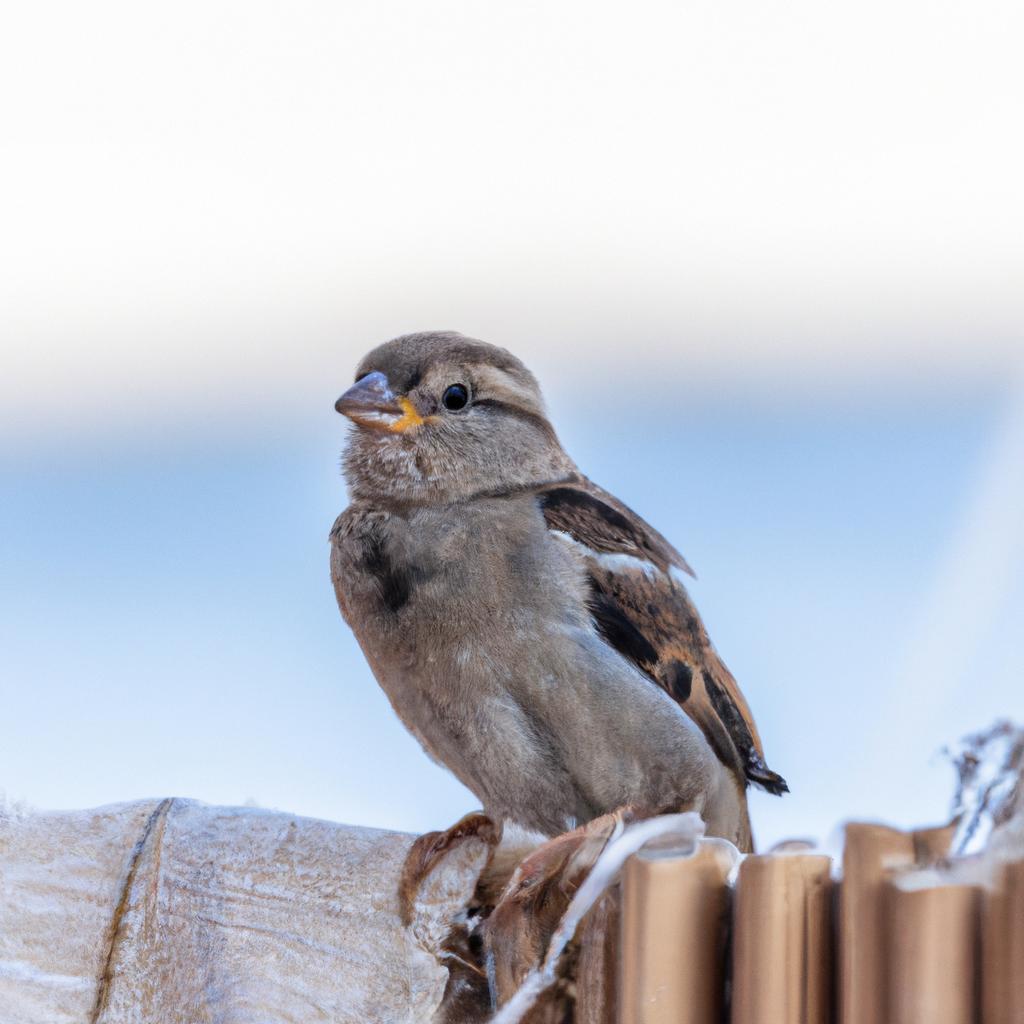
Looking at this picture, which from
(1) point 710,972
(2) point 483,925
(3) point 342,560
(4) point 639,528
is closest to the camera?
(1) point 710,972

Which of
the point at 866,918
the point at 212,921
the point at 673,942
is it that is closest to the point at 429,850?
the point at 212,921

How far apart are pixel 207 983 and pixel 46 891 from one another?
21 centimetres

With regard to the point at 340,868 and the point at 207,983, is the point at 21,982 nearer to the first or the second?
the point at 207,983

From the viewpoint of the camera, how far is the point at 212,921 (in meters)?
1.51

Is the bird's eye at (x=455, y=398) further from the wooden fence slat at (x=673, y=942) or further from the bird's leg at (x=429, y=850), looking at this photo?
the wooden fence slat at (x=673, y=942)

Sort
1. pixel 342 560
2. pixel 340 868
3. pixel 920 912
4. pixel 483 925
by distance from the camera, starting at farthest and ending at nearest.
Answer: pixel 342 560, pixel 340 868, pixel 483 925, pixel 920 912

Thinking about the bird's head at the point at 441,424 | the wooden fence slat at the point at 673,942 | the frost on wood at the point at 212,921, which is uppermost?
the bird's head at the point at 441,424

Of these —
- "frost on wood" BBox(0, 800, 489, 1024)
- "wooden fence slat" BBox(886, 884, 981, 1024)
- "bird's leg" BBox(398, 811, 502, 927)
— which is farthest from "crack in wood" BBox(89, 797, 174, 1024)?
"wooden fence slat" BBox(886, 884, 981, 1024)

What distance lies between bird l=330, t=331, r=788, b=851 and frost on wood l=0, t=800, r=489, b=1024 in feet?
0.52

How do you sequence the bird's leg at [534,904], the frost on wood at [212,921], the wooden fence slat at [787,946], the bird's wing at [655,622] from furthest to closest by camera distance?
the bird's wing at [655,622] < the frost on wood at [212,921] < the bird's leg at [534,904] < the wooden fence slat at [787,946]

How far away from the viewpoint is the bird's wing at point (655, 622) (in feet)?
5.67

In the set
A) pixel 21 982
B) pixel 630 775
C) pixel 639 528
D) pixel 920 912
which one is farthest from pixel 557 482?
pixel 920 912

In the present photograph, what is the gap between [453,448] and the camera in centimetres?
184

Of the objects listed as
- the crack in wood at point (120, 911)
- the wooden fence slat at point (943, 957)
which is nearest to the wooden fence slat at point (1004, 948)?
the wooden fence slat at point (943, 957)
